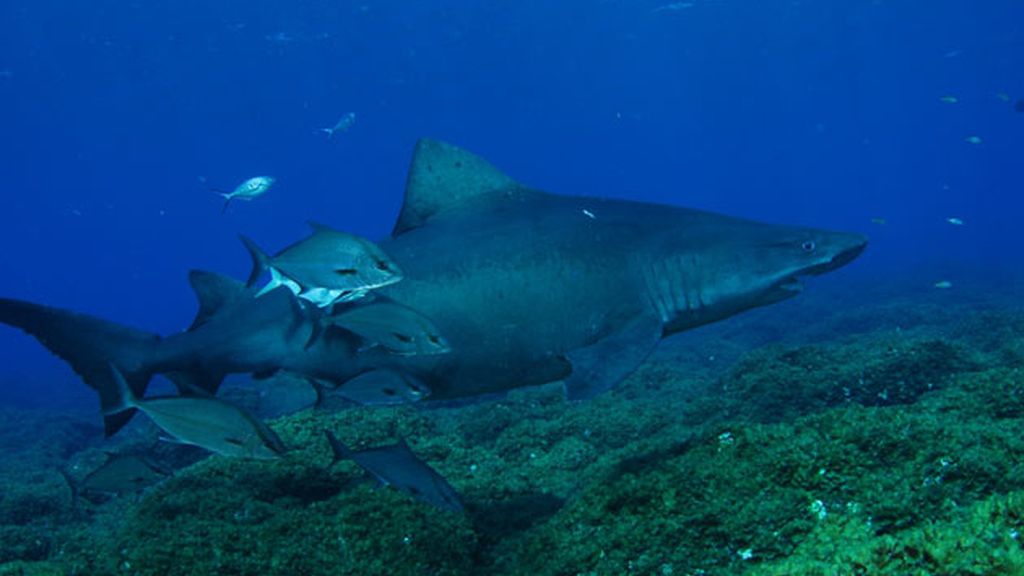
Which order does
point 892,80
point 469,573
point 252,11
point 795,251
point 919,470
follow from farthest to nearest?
1. point 892,80
2. point 252,11
3. point 795,251
4. point 469,573
5. point 919,470

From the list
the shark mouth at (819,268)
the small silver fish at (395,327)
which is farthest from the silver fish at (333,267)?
the shark mouth at (819,268)

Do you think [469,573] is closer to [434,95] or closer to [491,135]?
[434,95]

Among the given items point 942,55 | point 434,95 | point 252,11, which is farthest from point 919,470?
point 942,55

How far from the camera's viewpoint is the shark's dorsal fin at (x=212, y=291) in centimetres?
461

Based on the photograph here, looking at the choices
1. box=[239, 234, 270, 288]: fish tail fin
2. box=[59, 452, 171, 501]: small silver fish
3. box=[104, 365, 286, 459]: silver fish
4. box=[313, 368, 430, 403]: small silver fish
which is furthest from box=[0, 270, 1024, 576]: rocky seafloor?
box=[239, 234, 270, 288]: fish tail fin

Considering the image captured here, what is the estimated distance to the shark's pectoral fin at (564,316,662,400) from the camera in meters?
4.07

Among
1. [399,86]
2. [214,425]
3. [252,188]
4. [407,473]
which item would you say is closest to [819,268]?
[407,473]

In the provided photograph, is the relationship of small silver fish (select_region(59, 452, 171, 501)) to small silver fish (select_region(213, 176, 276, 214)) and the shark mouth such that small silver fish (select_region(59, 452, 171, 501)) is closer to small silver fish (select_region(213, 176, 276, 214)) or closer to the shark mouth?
the shark mouth

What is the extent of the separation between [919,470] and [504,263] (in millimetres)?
2614

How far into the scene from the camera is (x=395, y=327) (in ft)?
12.8

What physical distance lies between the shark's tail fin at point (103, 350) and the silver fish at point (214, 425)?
0.57 metres

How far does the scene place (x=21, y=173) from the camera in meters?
78.4

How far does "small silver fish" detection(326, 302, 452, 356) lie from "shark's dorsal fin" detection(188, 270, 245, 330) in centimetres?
108

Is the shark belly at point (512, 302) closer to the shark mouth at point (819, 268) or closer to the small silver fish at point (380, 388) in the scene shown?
the small silver fish at point (380, 388)
